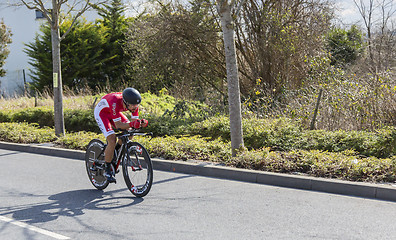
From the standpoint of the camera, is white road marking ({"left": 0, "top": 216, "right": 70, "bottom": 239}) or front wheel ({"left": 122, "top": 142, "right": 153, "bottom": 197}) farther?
front wheel ({"left": 122, "top": 142, "right": 153, "bottom": 197})

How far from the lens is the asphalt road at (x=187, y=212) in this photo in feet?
14.5

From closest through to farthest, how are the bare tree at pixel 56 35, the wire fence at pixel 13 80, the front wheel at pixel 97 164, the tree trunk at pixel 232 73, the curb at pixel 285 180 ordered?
the curb at pixel 285 180 < the front wheel at pixel 97 164 < the tree trunk at pixel 232 73 < the bare tree at pixel 56 35 < the wire fence at pixel 13 80

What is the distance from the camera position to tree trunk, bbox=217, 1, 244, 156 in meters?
7.54

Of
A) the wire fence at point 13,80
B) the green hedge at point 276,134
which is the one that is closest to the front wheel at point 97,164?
the green hedge at point 276,134

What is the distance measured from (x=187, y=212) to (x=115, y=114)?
1766 millimetres

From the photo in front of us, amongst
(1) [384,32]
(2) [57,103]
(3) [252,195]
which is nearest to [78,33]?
(2) [57,103]

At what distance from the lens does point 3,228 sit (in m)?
4.78

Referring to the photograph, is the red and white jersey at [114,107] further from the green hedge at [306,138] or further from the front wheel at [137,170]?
the green hedge at [306,138]

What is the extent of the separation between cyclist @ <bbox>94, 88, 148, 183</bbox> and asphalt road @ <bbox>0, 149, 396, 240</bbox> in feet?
2.26

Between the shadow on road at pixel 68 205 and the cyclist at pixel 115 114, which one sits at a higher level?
the cyclist at pixel 115 114

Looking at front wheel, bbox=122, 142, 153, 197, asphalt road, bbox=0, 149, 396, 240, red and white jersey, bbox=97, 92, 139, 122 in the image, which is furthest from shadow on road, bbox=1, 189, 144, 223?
red and white jersey, bbox=97, 92, 139, 122

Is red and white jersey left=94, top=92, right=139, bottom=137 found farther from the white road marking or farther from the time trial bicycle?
the white road marking

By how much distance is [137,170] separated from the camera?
5.86m

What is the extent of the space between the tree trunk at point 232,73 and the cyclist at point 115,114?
2289mm
